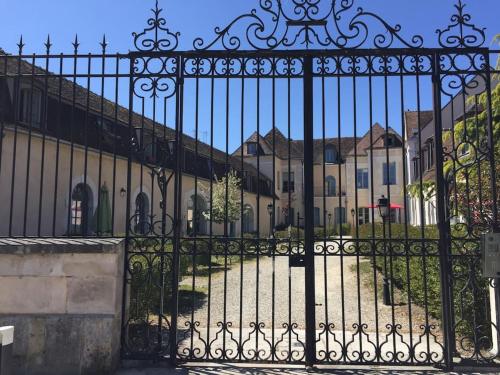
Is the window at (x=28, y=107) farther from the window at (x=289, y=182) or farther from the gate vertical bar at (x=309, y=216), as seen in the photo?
the gate vertical bar at (x=309, y=216)

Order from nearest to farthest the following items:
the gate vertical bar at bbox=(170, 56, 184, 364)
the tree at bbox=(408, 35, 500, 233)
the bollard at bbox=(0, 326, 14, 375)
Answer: the bollard at bbox=(0, 326, 14, 375) → the gate vertical bar at bbox=(170, 56, 184, 364) → the tree at bbox=(408, 35, 500, 233)

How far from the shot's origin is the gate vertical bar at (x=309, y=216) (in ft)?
16.7

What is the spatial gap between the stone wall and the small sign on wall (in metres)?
3.91

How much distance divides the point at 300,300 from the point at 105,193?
283 inches

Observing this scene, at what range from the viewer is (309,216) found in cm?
520

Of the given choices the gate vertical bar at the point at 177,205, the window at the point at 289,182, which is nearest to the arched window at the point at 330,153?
the window at the point at 289,182

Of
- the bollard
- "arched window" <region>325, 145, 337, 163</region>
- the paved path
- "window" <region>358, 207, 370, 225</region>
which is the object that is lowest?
the paved path

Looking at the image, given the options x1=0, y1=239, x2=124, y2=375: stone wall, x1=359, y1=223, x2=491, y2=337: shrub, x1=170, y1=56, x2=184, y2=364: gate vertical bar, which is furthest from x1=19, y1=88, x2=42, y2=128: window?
x1=359, y1=223, x2=491, y2=337: shrub

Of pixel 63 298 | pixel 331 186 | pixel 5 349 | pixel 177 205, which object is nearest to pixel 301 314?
pixel 177 205

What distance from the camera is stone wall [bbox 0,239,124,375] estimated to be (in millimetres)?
4902

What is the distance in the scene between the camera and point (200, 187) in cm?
2455

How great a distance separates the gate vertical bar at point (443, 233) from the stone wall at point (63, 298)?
138 inches

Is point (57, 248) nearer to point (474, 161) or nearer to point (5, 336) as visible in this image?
point (5, 336)

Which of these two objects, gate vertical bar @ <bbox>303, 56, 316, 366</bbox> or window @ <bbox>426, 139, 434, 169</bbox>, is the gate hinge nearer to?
gate vertical bar @ <bbox>303, 56, 316, 366</bbox>
